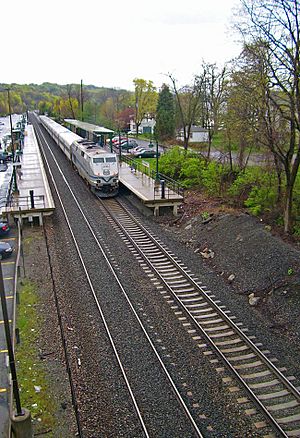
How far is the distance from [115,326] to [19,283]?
5053mm

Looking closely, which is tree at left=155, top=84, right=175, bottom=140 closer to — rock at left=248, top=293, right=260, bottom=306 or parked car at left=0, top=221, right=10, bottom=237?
parked car at left=0, top=221, right=10, bottom=237

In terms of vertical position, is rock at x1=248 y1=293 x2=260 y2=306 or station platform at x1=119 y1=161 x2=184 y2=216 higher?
station platform at x1=119 y1=161 x2=184 y2=216

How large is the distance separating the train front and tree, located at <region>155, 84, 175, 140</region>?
35.8 metres

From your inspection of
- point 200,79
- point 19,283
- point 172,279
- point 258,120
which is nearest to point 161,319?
point 172,279

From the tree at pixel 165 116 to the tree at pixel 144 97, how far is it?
14840mm

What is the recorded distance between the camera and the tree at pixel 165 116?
212 ft

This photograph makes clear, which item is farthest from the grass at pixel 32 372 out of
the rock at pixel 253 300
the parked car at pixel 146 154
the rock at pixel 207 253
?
the parked car at pixel 146 154

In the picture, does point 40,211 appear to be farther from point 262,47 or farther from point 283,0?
point 283,0

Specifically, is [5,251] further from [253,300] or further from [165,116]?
[165,116]

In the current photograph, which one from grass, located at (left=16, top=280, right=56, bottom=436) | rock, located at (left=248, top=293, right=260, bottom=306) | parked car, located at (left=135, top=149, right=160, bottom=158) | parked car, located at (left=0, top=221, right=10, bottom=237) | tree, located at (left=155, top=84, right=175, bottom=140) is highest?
tree, located at (left=155, top=84, right=175, bottom=140)

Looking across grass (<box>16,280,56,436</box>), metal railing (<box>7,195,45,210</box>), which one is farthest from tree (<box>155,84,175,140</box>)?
grass (<box>16,280,56,436</box>)

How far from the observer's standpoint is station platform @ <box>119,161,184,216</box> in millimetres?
25759

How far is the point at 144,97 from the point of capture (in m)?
82.2

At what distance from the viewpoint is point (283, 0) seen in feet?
54.2
